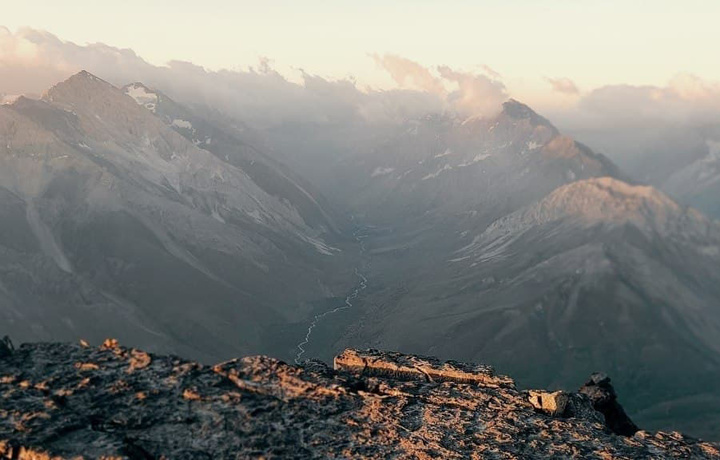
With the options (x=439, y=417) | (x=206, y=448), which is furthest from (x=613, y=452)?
(x=206, y=448)

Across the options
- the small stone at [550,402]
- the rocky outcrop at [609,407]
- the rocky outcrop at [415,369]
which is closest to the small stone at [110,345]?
the rocky outcrop at [415,369]

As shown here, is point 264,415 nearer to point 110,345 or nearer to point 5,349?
point 110,345

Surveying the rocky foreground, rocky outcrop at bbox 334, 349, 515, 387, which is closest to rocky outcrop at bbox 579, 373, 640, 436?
the rocky foreground

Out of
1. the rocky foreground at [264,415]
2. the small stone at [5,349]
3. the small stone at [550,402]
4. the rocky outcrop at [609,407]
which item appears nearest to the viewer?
the rocky foreground at [264,415]

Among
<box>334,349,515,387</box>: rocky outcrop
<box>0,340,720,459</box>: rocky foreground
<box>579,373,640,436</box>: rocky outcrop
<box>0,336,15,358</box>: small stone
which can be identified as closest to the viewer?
<box>0,340,720,459</box>: rocky foreground

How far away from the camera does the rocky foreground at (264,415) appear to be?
38.8 meters

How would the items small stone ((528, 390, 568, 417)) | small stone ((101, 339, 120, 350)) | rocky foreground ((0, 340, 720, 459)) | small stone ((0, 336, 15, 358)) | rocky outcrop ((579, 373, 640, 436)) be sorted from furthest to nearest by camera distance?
rocky outcrop ((579, 373, 640, 436)) < small stone ((101, 339, 120, 350)) < small stone ((528, 390, 568, 417)) < small stone ((0, 336, 15, 358)) < rocky foreground ((0, 340, 720, 459))

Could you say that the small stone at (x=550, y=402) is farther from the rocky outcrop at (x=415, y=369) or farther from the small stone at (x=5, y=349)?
the small stone at (x=5, y=349)

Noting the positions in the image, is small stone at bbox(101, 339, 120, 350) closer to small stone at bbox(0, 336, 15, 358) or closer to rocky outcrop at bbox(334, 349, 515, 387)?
small stone at bbox(0, 336, 15, 358)

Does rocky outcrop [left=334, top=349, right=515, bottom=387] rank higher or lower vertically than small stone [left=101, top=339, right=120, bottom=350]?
higher

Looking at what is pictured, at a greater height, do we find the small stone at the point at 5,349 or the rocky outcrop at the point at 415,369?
the rocky outcrop at the point at 415,369

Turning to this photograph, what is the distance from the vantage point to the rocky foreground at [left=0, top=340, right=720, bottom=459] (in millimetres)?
38812

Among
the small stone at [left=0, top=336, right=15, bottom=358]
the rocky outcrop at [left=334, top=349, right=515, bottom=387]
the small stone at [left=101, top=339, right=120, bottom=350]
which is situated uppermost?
the rocky outcrop at [left=334, top=349, right=515, bottom=387]

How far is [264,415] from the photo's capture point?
4219cm
